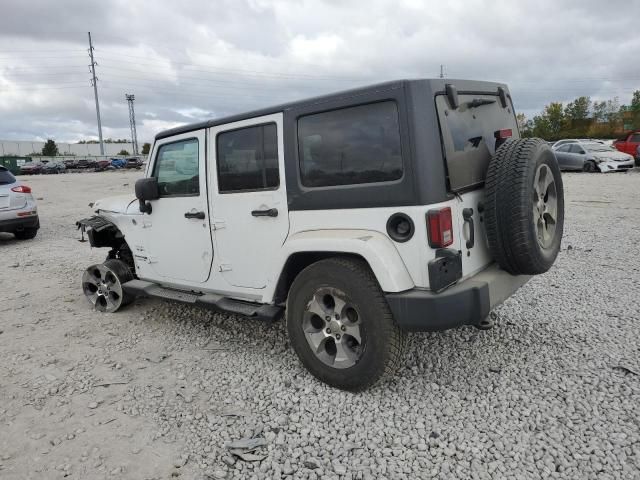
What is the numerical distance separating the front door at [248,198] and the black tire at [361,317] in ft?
1.53

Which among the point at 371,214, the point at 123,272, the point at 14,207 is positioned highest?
the point at 14,207

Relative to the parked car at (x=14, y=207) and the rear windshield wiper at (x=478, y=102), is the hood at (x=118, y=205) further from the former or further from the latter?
the parked car at (x=14, y=207)

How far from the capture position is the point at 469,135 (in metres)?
3.14

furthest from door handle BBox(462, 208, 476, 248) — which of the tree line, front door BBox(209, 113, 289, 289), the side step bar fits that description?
the tree line

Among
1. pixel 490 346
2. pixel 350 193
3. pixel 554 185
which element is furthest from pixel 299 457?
pixel 554 185

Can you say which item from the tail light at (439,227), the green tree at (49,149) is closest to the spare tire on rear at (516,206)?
the tail light at (439,227)

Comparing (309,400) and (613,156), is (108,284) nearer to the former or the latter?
(309,400)

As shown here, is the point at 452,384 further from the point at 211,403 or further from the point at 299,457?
the point at 211,403

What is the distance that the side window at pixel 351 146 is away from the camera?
9.34ft

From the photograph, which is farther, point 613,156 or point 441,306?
point 613,156

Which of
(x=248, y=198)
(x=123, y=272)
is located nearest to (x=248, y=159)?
(x=248, y=198)

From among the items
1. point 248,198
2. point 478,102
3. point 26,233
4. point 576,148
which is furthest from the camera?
point 576,148

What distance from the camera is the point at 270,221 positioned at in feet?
11.4

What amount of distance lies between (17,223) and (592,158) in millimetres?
19260
